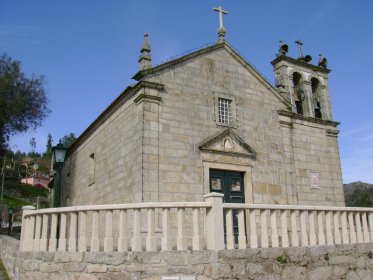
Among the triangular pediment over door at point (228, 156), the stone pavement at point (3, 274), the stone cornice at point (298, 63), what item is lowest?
the stone pavement at point (3, 274)

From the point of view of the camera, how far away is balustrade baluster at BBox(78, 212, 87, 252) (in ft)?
21.7

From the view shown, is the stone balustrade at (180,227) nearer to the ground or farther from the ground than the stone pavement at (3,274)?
farther from the ground

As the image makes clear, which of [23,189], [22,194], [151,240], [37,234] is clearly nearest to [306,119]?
[151,240]

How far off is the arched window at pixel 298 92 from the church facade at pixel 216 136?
46 millimetres

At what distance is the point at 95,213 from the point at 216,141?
6.29 metres

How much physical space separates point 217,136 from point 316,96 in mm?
6548

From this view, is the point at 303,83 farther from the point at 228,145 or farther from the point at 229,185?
the point at 229,185

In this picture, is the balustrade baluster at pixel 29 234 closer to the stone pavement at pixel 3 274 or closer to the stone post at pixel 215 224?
the stone pavement at pixel 3 274

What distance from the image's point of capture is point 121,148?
12.4 metres

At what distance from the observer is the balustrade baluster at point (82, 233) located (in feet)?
21.7

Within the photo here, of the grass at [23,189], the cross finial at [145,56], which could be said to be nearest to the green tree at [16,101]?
the cross finial at [145,56]

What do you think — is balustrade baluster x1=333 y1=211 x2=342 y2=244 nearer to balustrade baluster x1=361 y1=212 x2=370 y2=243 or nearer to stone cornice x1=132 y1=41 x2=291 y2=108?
balustrade baluster x1=361 y1=212 x2=370 y2=243

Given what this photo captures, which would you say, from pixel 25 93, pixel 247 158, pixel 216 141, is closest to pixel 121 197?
pixel 216 141

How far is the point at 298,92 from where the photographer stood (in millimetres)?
15883
